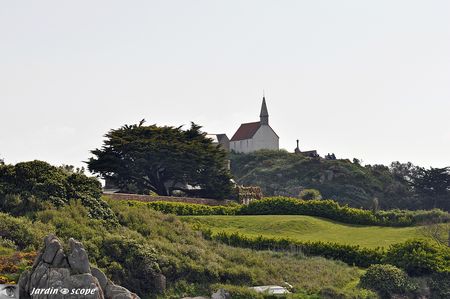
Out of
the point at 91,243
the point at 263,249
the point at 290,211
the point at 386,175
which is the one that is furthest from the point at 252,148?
the point at 91,243

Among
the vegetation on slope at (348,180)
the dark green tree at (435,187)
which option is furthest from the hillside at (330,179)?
the dark green tree at (435,187)

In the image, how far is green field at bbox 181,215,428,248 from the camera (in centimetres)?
4369

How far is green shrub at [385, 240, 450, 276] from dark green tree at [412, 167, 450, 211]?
49.7 m

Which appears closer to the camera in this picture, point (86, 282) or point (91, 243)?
point (86, 282)

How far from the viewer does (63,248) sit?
1097 inches

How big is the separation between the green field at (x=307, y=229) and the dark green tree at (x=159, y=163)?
1168cm

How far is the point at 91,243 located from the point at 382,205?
61276mm

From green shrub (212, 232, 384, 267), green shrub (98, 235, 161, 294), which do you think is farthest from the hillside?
green shrub (98, 235, 161, 294)

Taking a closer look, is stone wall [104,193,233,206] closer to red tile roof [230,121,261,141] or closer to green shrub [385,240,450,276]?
green shrub [385,240,450,276]

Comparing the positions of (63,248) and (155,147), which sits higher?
(155,147)

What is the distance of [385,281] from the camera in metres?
34.1

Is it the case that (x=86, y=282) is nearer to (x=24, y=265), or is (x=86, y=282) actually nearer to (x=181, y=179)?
(x=24, y=265)

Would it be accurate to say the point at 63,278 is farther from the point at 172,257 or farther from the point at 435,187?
the point at 435,187

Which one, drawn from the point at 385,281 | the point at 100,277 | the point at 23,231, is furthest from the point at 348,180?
the point at 100,277
